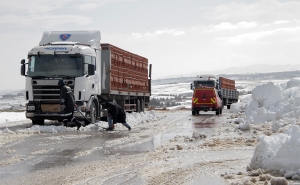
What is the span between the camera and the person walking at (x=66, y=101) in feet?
56.8

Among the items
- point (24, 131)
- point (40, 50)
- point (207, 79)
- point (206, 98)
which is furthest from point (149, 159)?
point (207, 79)

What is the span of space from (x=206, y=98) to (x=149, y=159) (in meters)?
24.9

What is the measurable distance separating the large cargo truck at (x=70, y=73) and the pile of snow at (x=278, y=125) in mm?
6076

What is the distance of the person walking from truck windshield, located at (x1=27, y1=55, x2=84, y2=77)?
112 cm

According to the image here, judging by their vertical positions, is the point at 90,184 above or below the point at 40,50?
below

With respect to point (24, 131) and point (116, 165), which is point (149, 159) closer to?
point (116, 165)

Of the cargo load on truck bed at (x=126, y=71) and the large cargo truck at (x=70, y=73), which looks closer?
the large cargo truck at (x=70, y=73)

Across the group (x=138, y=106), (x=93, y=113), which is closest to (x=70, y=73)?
(x=93, y=113)

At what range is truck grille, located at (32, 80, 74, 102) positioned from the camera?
18.3 metres

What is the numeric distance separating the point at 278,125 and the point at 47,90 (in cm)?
869

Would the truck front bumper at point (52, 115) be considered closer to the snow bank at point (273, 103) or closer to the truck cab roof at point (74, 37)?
the truck cab roof at point (74, 37)

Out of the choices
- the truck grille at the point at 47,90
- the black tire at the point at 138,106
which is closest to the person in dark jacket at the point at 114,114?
the truck grille at the point at 47,90

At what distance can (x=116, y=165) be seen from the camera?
855cm

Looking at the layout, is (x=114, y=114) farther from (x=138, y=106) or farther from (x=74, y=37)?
(x=138, y=106)
